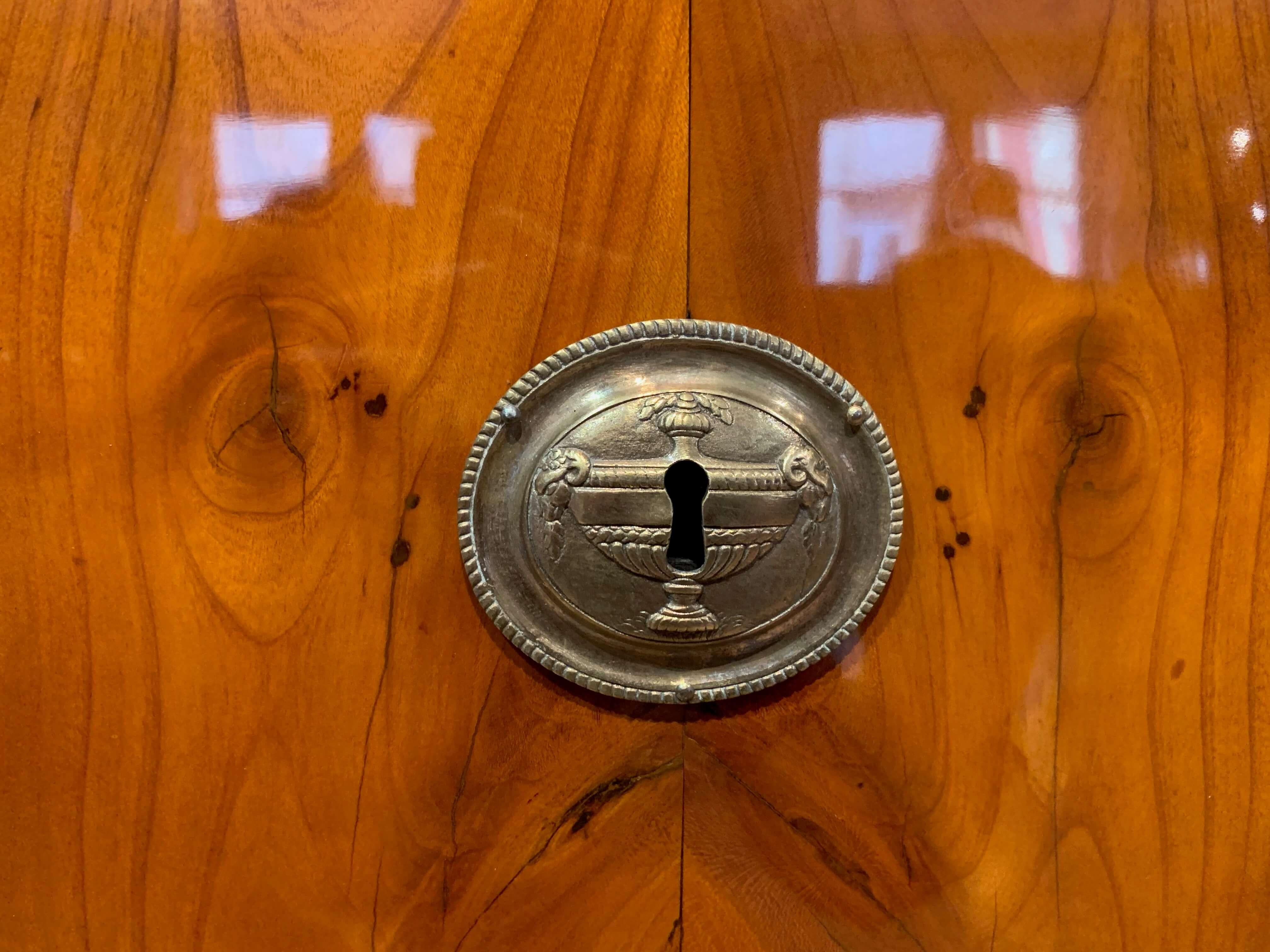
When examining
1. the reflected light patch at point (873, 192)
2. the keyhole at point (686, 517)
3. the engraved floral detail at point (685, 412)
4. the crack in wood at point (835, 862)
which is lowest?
the crack in wood at point (835, 862)

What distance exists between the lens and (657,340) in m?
0.52

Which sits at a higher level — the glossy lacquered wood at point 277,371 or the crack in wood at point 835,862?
the glossy lacquered wood at point 277,371

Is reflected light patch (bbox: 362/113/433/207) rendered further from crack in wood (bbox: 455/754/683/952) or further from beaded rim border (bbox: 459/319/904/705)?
crack in wood (bbox: 455/754/683/952)

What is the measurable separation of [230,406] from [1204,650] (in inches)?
27.5

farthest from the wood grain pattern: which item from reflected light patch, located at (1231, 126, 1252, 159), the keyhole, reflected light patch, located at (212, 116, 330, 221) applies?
reflected light patch, located at (212, 116, 330, 221)

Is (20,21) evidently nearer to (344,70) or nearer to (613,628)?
(344,70)

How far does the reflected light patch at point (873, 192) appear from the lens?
0.55 meters

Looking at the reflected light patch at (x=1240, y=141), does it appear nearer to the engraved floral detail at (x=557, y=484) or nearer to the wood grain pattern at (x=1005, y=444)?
the wood grain pattern at (x=1005, y=444)

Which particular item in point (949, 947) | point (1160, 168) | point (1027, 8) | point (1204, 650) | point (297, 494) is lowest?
point (949, 947)

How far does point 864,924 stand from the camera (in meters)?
0.57

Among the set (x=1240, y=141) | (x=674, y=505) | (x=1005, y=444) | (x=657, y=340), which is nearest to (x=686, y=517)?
(x=674, y=505)

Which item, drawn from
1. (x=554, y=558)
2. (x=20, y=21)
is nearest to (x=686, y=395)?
(x=554, y=558)

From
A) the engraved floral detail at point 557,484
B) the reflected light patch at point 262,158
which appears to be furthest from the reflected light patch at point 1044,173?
the reflected light patch at point 262,158

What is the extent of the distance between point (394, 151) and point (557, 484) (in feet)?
0.82
